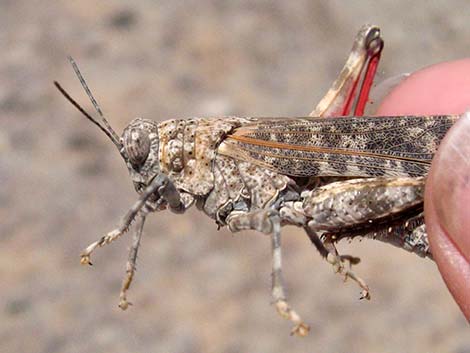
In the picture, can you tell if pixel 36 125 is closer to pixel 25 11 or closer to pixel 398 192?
pixel 25 11

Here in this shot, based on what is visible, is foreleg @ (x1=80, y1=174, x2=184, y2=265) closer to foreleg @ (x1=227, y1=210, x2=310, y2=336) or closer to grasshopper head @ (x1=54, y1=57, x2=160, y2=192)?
grasshopper head @ (x1=54, y1=57, x2=160, y2=192)

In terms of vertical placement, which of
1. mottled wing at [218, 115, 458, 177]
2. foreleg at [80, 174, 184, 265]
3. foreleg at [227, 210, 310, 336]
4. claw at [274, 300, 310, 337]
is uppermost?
mottled wing at [218, 115, 458, 177]

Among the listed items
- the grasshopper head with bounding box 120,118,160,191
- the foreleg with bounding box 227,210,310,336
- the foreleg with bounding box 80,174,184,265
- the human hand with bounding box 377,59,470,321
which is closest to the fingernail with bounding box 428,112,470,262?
the human hand with bounding box 377,59,470,321

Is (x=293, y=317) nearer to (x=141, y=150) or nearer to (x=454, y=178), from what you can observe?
(x=454, y=178)

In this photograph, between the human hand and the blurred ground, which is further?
the blurred ground

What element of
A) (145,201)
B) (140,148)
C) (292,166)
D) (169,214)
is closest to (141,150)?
(140,148)

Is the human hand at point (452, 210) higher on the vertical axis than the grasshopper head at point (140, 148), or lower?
lower

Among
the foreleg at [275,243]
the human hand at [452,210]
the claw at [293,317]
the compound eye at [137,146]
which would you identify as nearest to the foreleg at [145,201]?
the compound eye at [137,146]

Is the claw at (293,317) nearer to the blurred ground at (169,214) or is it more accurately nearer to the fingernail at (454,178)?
the fingernail at (454,178)
